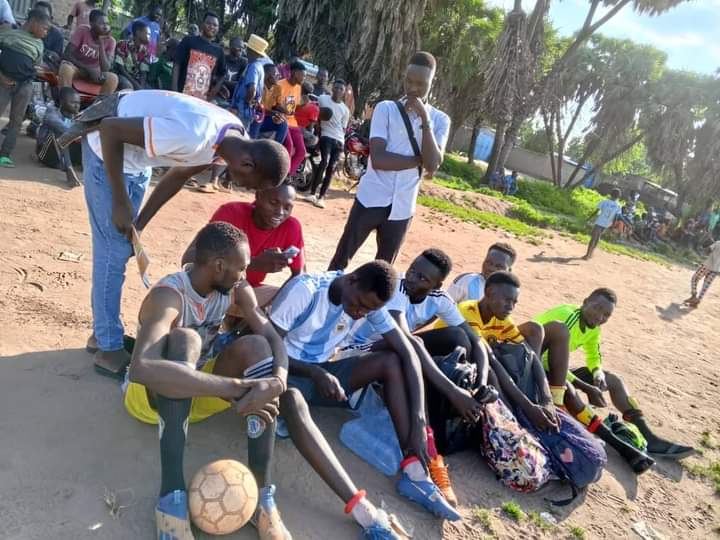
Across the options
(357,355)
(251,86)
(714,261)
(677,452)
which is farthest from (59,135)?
(714,261)

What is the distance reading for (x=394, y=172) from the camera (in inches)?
150

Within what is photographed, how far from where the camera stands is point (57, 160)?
6.22 metres

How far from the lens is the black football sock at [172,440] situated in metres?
2.06

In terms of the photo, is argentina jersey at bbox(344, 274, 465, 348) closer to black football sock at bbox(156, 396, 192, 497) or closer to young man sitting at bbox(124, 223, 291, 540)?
young man sitting at bbox(124, 223, 291, 540)

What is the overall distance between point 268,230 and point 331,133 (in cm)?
548

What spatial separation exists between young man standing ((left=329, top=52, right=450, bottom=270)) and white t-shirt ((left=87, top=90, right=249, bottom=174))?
1.41 m

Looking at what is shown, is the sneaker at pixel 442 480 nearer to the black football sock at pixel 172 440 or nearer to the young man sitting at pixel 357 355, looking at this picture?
the young man sitting at pixel 357 355

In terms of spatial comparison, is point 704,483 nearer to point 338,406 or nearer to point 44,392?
point 338,406

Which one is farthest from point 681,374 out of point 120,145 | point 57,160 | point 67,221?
point 57,160

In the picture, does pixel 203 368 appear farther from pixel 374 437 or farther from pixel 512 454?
pixel 512 454

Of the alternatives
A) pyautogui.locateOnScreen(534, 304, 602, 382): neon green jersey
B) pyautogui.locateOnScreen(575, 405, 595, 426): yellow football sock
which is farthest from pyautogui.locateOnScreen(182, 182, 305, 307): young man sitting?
pyautogui.locateOnScreen(575, 405, 595, 426): yellow football sock

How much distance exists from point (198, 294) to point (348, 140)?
330 inches

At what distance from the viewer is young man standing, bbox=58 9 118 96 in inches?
262

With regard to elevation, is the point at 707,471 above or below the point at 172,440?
below
